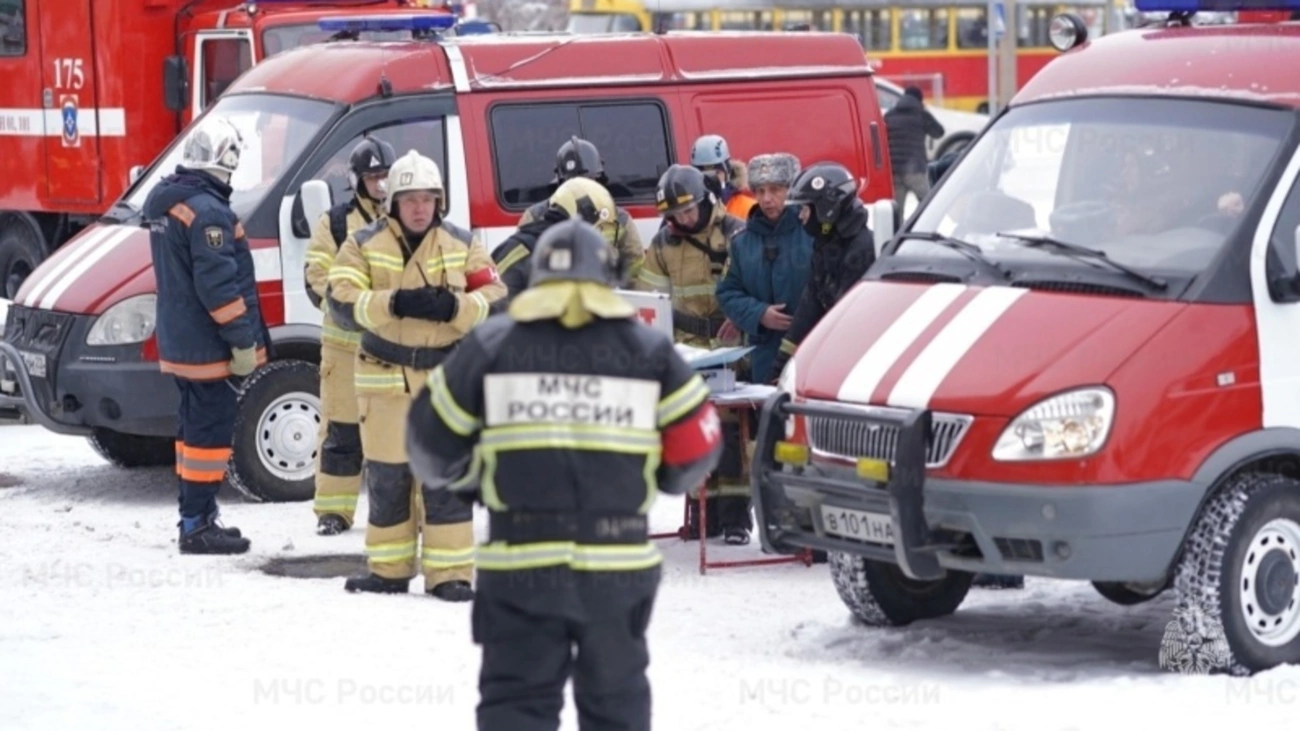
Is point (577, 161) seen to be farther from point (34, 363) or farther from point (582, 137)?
point (34, 363)

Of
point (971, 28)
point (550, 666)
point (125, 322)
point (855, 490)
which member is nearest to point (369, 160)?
point (125, 322)

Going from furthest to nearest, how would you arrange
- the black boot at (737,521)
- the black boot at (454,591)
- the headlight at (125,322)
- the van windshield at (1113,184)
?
the headlight at (125,322), the black boot at (737,521), the black boot at (454,591), the van windshield at (1113,184)

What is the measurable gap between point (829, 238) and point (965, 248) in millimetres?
1837

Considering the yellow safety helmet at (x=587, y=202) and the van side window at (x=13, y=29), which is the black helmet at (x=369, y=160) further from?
the van side window at (x=13, y=29)

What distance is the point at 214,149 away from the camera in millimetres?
10883

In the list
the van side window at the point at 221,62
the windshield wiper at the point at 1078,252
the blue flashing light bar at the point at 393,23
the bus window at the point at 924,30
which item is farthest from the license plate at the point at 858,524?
the bus window at the point at 924,30

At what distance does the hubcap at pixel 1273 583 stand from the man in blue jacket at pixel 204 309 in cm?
474

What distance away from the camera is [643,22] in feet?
117

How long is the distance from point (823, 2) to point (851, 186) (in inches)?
992

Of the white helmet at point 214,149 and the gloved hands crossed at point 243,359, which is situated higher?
the white helmet at point 214,149

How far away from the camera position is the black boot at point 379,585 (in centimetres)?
990

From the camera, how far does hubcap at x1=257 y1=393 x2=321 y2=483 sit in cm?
1239

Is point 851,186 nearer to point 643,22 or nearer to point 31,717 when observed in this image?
point 31,717

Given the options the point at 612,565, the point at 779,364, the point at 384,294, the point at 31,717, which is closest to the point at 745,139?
the point at 779,364
